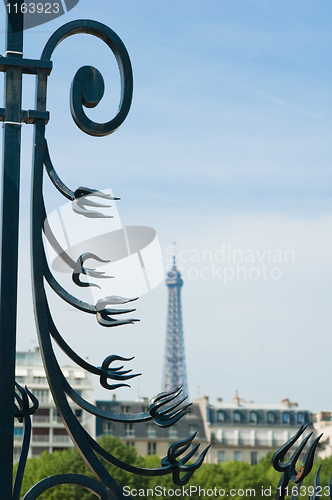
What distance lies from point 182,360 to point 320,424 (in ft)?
94.7

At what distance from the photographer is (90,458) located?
2.80 meters

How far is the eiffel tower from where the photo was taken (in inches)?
3319

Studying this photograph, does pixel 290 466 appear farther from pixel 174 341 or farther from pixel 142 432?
pixel 174 341

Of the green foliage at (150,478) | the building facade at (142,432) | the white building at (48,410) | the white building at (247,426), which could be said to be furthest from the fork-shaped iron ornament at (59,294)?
the white building at (247,426)

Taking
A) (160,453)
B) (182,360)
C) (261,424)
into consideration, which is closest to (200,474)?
(160,453)

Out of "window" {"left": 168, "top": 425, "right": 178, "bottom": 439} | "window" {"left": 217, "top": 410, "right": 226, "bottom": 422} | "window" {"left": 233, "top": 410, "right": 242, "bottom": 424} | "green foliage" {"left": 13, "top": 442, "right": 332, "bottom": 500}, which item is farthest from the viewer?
"window" {"left": 233, "top": 410, "right": 242, "bottom": 424}

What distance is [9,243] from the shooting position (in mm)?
2912

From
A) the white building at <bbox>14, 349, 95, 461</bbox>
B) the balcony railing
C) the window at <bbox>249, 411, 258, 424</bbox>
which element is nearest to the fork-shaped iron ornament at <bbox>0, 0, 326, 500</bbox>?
the white building at <bbox>14, 349, 95, 461</bbox>

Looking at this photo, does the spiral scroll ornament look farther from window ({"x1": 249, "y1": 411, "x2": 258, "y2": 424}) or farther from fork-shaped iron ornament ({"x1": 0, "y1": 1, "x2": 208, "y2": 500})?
window ({"x1": 249, "y1": 411, "x2": 258, "y2": 424})

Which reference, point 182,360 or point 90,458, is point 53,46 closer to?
point 90,458

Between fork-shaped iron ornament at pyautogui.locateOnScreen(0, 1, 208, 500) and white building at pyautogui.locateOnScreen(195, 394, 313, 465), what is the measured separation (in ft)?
175

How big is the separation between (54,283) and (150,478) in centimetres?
3387

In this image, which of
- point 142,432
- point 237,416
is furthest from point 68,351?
point 237,416

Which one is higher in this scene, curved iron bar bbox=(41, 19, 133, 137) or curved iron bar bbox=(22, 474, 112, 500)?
curved iron bar bbox=(41, 19, 133, 137)
